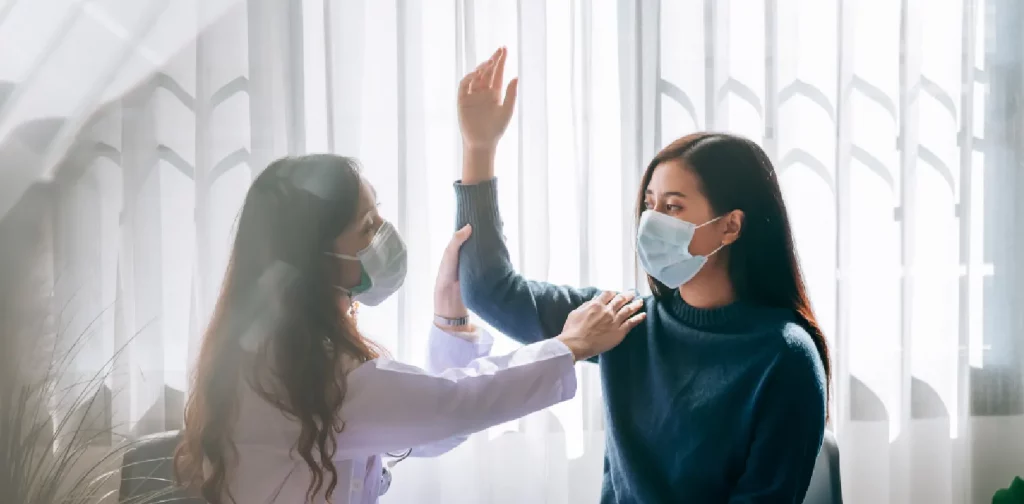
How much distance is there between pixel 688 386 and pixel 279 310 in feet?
2.15

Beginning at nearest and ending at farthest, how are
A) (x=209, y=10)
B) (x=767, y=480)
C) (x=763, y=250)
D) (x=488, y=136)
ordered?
(x=767, y=480), (x=763, y=250), (x=488, y=136), (x=209, y=10)

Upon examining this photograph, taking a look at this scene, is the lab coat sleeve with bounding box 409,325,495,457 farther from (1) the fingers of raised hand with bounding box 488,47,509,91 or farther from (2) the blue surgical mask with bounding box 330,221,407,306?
(1) the fingers of raised hand with bounding box 488,47,509,91

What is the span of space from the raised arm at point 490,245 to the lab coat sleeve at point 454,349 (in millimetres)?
79

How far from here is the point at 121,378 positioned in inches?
68.7

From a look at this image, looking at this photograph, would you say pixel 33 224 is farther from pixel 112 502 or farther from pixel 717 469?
pixel 717 469

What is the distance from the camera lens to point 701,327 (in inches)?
51.7

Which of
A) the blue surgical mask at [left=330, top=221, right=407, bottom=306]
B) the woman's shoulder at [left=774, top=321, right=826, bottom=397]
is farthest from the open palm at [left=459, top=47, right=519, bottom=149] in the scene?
the woman's shoulder at [left=774, top=321, right=826, bottom=397]

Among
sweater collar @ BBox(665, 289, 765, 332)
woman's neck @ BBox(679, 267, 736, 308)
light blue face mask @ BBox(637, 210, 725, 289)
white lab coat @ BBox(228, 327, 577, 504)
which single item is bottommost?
white lab coat @ BBox(228, 327, 577, 504)

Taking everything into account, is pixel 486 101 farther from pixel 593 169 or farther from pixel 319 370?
pixel 319 370

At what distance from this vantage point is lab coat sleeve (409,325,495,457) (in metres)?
1.47

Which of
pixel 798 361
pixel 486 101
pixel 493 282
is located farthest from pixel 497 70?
pixel 798 361

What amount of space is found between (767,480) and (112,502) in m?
1.16

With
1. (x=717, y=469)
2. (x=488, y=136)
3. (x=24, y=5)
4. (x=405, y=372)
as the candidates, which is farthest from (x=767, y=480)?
(x=24, y=5)

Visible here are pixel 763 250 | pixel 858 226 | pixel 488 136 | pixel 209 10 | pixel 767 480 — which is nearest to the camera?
pixel 767 480
